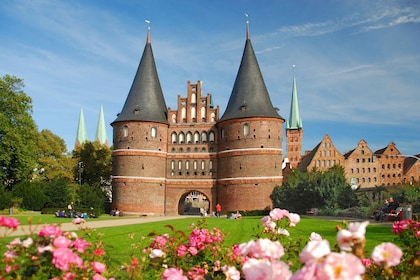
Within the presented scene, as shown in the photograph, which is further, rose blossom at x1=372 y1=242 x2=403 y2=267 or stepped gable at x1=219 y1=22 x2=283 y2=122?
stepped gable at x1=219 y1=22 x2=283 y2=122

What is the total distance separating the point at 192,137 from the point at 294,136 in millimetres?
58233

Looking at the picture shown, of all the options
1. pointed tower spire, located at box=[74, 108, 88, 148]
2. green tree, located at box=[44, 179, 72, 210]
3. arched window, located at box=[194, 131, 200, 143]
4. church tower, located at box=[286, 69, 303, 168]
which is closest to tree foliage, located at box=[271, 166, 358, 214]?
arched window, located at box=[194, 131, 200, 143]

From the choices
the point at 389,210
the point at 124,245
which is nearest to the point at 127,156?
the point at 389,210

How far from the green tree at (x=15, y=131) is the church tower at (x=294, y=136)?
69.4 metres

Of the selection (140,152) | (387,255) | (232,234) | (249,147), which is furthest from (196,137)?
(387,255)

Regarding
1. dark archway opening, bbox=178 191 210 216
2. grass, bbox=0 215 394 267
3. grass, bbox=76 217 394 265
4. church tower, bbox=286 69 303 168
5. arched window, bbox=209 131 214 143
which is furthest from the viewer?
church tower, bbox=286 69 303 168

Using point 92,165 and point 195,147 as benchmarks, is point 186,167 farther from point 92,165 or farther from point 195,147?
point 92,165

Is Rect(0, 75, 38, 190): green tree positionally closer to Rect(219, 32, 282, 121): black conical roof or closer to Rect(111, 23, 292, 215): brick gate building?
Rect(111, 23, 292, 215): brick gate building

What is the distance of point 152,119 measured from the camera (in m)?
48.5

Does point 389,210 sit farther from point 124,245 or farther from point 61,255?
point 61,255

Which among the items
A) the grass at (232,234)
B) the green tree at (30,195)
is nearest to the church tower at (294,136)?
the green tree at (30,195)

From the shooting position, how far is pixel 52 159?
2235 inches

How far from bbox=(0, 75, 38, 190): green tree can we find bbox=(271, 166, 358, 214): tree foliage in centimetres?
2342

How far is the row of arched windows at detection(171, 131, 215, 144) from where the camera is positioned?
1971 inches
